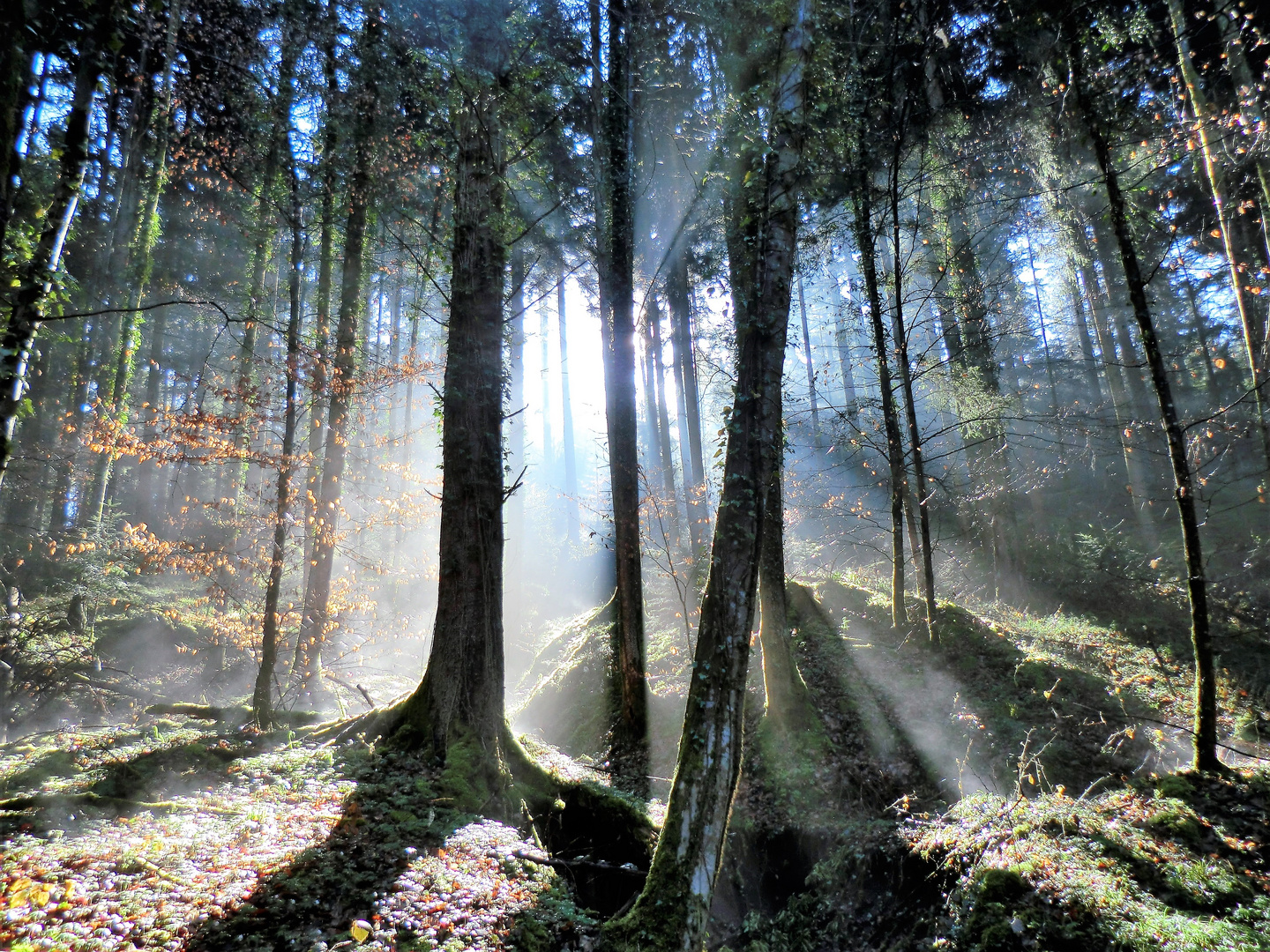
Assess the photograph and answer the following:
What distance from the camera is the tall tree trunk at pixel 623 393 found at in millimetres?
8750

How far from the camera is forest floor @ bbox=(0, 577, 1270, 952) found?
339 centimetres

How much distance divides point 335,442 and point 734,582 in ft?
29.2

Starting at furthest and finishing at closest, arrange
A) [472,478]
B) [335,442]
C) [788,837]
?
[335,442]
[788,837]
[472,478]

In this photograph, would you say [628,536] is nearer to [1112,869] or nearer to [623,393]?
[623,393]

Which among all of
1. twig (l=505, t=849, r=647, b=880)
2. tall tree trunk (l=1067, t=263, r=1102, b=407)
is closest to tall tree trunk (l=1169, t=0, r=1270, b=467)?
tall tree trunk (l=1067, t=263, r=1102, b=407)

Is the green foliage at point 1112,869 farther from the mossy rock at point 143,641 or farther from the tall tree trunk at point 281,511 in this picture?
the mossy rock at point 143,641

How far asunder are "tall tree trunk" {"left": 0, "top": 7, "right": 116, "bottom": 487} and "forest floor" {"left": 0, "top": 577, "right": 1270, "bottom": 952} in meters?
2.75

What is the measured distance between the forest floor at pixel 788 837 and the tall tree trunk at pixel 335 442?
6.70 ft

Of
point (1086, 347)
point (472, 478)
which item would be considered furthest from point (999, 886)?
point (1086, 347)

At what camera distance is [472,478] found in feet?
20.8

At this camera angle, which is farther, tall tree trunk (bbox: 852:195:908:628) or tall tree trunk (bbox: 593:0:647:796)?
tall tree trunk (bbox: 852:195:908:628)

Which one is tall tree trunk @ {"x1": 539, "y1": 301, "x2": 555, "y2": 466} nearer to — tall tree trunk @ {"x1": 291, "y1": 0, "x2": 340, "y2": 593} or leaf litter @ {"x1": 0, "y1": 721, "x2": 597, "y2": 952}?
tall tree trunk @ {"x1": 291, "y1": 0, "x2": 340, "y2": 593}

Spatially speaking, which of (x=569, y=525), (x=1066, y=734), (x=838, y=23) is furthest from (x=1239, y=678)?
(x=569, y=525)

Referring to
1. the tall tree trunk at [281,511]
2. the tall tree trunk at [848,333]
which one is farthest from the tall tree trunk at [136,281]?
the tall tree trunk at [848,333]
